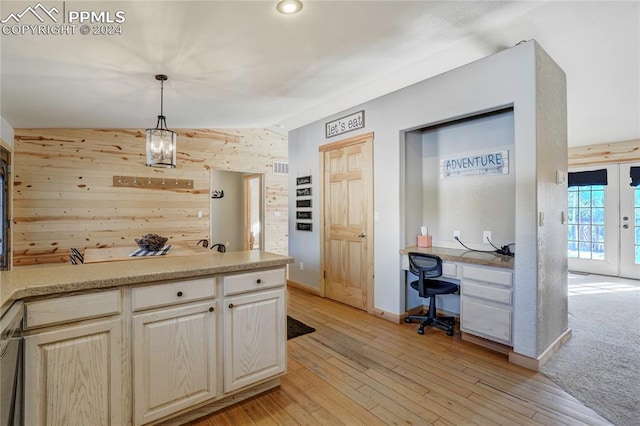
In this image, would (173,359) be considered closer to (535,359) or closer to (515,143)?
(535,359)

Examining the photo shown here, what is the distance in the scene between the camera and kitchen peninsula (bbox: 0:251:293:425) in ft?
4.58

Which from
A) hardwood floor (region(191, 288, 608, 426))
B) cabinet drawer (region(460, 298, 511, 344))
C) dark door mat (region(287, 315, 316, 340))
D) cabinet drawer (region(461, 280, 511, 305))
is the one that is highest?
cabinet drawer (region(461, 280, 511, 305))

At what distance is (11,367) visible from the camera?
1244mm

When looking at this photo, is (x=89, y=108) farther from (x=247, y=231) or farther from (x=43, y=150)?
(x=247, y=231)

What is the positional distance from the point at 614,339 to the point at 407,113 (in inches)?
118

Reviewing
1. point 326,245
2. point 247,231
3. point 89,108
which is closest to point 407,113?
point 326,245

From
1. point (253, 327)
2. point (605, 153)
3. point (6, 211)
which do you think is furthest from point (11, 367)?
point (605, 153)

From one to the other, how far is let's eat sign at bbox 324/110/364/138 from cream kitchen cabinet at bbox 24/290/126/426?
3218 mm

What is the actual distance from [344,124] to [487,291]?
2.60 meters

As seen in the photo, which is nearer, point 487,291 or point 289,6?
point 289,6

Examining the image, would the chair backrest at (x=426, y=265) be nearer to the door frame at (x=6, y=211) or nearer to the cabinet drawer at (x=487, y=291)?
the cabinet drawer at (x=487, y=291)

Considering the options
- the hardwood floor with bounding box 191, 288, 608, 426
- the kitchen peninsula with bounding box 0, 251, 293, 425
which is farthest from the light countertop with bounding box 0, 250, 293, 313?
the hardwood floor with bounding box 191, 288, 608, 426

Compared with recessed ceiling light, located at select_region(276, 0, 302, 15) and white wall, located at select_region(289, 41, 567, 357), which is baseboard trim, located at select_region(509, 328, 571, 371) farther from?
recessed ceiling light, located at select_region(276, 0, 302, 15)

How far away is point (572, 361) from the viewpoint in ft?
8.41
